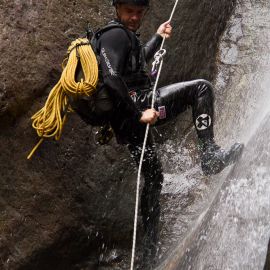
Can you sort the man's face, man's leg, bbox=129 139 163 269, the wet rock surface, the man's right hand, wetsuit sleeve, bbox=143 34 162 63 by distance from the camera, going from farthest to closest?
the wet rock surface
wetsuit sleeve, bbox=143 34 162 63
man's leg, bbox=129 139 163 269
the man's face
the man's right hand

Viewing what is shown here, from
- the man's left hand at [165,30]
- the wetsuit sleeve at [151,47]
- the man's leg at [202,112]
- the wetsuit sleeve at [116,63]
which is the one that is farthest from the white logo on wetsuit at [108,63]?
the man's left hand at [165,30]

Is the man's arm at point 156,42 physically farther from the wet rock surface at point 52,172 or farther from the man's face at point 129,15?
the wet rock surface at point 52,172

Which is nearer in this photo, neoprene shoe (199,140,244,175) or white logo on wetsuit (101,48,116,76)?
white logo on wetsuit (101,48,116,76)

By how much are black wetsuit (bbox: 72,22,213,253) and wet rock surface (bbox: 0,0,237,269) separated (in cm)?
85

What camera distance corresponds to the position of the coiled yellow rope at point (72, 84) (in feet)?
16.4

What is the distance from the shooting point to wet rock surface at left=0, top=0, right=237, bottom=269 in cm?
608

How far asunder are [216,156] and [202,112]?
0.40m

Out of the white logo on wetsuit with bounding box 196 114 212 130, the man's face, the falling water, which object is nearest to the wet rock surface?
the falling water

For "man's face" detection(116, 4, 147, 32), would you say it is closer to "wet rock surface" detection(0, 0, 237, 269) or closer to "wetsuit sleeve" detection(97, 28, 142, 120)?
"wetsuit sleeve" detection(97, 28, 142, 120)

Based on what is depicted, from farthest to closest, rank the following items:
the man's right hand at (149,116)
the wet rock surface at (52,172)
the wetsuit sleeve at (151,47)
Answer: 1. the wet rock surface at (52,172)
2. the wetsuit sleeve at (151,47)
3. the man's right hand at (149,116)

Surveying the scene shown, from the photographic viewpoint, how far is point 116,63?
4.94m

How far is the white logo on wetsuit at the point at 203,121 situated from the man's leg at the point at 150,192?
0.53 metres

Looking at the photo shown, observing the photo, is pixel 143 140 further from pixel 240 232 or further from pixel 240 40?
pixel 240 40

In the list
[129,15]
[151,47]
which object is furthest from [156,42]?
[129,15]
